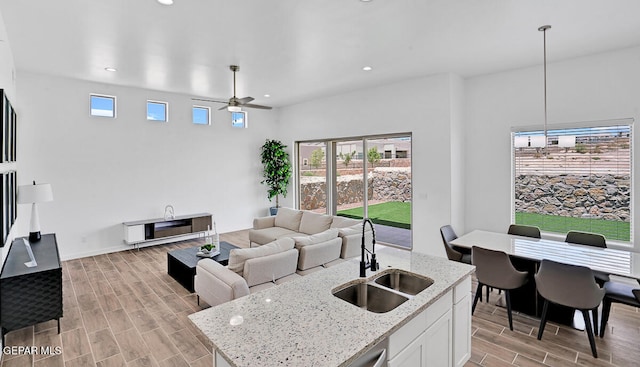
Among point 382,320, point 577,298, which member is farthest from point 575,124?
point 382,320

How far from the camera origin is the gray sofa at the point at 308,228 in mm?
4305

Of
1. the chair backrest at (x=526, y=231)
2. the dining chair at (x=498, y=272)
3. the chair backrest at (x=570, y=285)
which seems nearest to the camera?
the chair backrest at (x=570, y=285)

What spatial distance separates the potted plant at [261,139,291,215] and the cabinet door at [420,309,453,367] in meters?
6.41

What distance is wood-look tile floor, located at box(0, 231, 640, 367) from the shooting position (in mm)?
2830

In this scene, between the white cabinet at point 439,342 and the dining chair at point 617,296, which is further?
the dining chair at point 617,296

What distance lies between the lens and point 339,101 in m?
7.14

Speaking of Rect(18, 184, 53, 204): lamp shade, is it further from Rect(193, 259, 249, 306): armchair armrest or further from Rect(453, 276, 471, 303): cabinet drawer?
Rect(453, 276, 471, 303): cabinet drawer

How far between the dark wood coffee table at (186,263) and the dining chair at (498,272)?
10.5ft

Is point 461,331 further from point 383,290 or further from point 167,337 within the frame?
point 167,337

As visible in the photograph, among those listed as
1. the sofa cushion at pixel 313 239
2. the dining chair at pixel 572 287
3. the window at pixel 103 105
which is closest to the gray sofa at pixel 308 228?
the sofa cushion at pixel 313 239

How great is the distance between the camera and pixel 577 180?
4797mm

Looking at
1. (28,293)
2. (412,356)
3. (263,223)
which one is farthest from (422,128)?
(28,293)

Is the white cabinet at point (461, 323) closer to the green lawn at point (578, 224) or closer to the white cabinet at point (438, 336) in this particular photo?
the white cabinet at point (438, 336)

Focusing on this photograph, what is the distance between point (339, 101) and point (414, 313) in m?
5.92
